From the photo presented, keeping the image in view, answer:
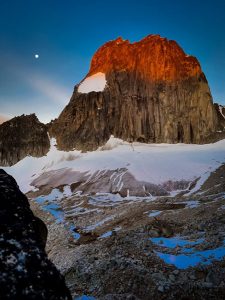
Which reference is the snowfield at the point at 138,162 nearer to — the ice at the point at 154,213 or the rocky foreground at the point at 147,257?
the ice at the point at 154,213

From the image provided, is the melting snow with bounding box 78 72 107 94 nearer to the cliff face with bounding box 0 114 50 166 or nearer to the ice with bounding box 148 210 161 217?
the cliff face with bounding box 0 114 50 166

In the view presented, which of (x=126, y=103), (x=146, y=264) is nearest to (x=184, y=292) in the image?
(x=146, y=264)

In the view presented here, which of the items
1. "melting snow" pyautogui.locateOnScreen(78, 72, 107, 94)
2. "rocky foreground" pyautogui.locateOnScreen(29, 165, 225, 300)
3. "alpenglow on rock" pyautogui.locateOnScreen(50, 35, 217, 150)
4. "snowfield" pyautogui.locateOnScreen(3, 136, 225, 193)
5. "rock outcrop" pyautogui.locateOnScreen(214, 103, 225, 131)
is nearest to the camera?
"rocky foreground" pyautogui.locateOnScreen(29, 165, 225, 300)

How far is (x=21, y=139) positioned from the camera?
131m

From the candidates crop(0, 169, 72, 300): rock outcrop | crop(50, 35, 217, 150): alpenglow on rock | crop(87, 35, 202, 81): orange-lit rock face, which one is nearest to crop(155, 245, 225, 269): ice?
crop(0, 169, 72, 300): rock outcrop

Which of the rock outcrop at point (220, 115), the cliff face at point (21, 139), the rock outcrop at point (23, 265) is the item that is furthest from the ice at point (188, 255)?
the cliff face at point (21, 139)

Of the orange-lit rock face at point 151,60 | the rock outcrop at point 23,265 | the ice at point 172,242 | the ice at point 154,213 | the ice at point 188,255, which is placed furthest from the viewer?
the orange-lit rock face at point 151,60

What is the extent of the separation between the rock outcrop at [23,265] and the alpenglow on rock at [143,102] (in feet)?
325

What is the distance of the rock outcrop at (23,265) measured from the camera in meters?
4.13

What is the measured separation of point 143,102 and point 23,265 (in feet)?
359

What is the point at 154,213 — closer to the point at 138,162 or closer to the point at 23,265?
the point at 23,265

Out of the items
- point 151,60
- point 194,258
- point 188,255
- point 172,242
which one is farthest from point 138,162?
point 194,258

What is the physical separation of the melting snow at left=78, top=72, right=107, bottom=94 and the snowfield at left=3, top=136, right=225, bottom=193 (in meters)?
24.5

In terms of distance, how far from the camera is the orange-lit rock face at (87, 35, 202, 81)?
11588 centimetres
